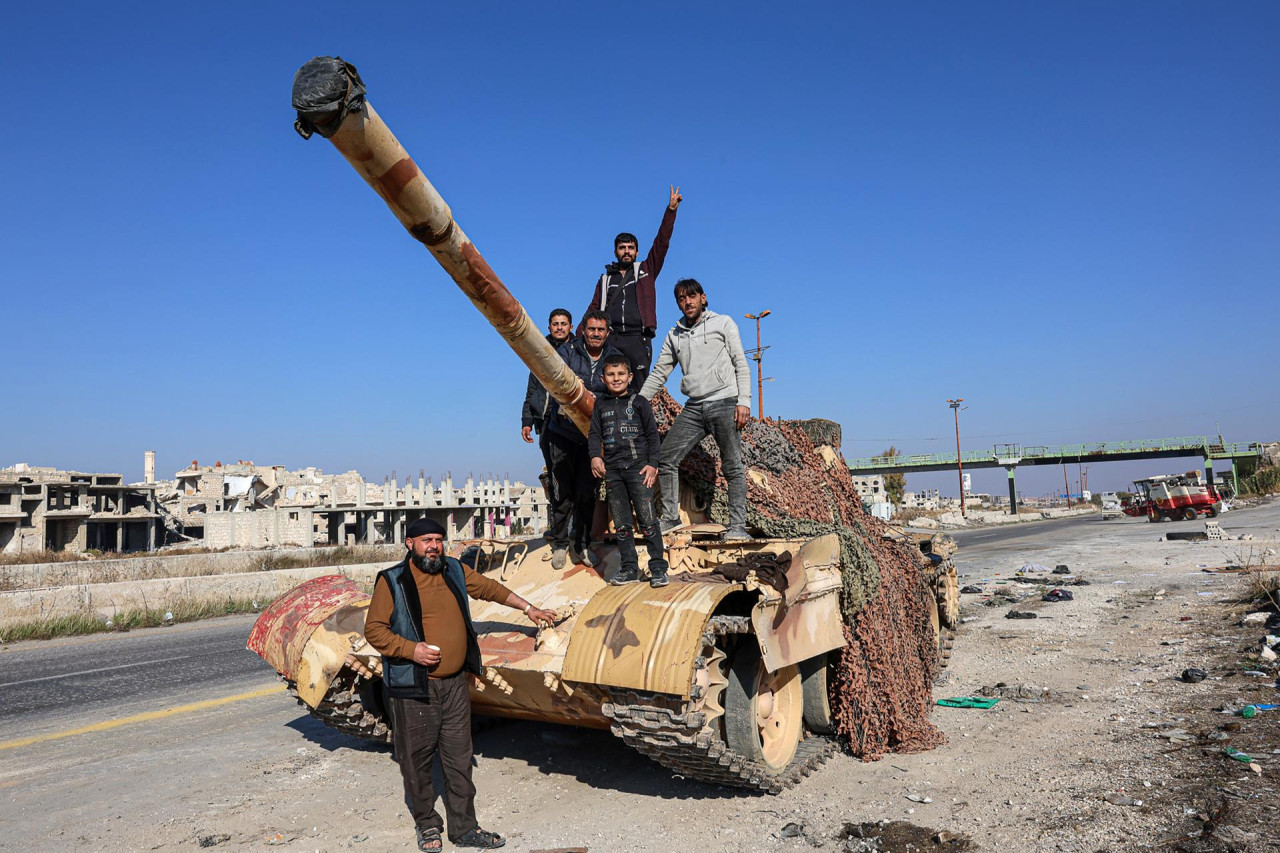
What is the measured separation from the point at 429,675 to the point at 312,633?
4.68ft

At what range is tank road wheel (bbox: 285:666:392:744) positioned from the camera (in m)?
5.19

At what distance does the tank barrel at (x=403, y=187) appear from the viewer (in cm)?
300

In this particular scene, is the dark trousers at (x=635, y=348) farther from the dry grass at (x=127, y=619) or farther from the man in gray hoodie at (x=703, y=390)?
the dry grass at (x=127, y=619)

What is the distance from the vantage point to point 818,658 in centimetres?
573

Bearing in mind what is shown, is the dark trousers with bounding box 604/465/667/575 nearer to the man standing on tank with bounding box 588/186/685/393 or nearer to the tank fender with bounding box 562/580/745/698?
the tank fender with bounding box 562/580/745/698

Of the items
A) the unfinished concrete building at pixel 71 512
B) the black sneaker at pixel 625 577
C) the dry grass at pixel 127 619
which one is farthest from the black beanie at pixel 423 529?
the unfinished concrete building at pixel 71 512

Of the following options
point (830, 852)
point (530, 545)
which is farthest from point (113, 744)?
point (830, 852)

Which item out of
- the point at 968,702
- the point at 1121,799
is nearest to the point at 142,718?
the point at 968,702

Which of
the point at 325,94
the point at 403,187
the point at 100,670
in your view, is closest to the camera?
the point at 325,94

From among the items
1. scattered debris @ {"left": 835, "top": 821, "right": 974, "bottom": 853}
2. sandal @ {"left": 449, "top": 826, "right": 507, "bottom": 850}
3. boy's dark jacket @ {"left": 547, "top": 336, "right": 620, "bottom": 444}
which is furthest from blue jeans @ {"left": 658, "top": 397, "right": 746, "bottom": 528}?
sandal @ {"left": 449, "top": 826, "right": 507, "bottom": 850}

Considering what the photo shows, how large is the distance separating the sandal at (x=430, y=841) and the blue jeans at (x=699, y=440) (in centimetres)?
252

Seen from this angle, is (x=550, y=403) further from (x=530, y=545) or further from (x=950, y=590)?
(x=950, y=590)

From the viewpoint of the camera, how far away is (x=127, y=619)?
42.7 ft

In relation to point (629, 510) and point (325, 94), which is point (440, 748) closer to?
point (629, 510)
